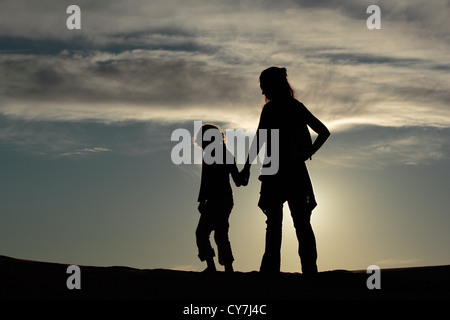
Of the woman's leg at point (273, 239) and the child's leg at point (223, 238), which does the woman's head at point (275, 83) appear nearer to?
the woman's leg at point (273, 239)

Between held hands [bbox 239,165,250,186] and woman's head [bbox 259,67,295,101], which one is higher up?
woman's head [bbox 259,67,295,101]

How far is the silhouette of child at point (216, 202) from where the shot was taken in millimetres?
8898

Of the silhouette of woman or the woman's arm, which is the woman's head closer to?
the silhouette of woman

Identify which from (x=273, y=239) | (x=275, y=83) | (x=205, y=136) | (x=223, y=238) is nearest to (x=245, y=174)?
(x=205, y=136)

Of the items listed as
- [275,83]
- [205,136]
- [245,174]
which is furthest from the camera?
[205,136]

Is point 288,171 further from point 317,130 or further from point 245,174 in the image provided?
point 245,174

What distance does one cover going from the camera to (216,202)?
8.91 meters

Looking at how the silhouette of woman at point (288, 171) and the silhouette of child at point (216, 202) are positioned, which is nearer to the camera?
the silhouette of woman at point (288, 171)

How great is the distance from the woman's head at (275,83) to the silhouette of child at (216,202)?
1.50m

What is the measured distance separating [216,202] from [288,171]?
1778 millimetres

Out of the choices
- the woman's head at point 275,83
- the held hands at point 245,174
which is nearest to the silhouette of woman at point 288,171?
the woman's head at point 275,83

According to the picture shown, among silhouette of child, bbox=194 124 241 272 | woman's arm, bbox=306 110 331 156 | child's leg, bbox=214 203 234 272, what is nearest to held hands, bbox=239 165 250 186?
silhouette of child, bbox=194 124 241 272

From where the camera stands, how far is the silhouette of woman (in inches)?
291
